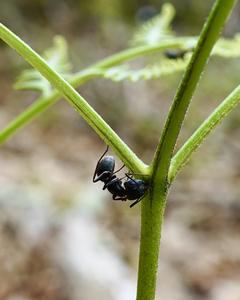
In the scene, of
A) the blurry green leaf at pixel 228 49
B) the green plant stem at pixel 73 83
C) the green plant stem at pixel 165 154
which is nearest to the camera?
the green plant stem at pixel 165 154

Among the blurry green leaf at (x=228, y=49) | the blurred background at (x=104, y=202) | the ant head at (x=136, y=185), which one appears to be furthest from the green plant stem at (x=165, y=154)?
the blurred background at (x=104, y=202)

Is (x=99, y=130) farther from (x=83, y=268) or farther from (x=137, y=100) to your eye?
(x=137, y=100)

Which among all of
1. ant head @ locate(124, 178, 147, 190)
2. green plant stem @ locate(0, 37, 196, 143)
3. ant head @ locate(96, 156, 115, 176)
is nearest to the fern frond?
green plant stem @ locate(0, 37, 196, 143)

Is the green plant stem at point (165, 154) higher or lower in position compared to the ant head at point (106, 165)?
lower

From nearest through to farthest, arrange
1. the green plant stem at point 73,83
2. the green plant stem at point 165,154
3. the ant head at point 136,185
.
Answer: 1. the green plant stem at point 165,154
2. the ant head at point 136,185
3. the green plant stem at point 73,83

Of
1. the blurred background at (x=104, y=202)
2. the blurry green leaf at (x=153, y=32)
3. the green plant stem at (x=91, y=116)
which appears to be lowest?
the green plant stem at (x=91, y=116)

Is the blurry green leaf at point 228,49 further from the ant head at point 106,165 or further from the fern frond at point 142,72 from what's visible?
the ant head at point 106,165

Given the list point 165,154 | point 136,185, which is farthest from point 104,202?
point 165,154

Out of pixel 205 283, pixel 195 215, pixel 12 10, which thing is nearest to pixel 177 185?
pixel 195 215
